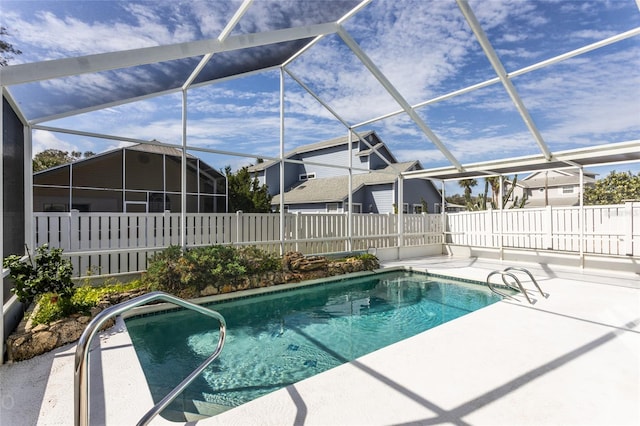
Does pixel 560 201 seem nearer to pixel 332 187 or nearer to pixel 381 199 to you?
pixel 381 199

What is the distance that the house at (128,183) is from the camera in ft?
36.9

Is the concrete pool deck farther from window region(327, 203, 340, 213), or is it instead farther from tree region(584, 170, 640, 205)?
tree region(584, 170, 640, 205)

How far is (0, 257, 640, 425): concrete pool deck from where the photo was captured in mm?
2404

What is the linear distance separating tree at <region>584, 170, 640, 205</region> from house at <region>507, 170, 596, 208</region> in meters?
1.54

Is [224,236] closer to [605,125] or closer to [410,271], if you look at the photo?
[410,271]

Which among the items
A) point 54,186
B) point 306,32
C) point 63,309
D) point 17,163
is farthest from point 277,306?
point 54,186

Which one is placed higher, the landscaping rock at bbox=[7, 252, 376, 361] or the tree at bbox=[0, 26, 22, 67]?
the tree at bbox=[0, 26, 22, 67]

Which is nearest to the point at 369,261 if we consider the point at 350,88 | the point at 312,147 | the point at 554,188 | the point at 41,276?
the point at 350,88

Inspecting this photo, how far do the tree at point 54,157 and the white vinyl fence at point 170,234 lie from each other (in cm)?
728

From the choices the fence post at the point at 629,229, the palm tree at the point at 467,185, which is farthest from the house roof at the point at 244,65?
the palm tree at the point at 467,185

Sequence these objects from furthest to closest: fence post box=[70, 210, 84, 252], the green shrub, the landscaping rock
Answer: the green shrub < fence post box=[70, 210, 84, 252] < the landscaping rock

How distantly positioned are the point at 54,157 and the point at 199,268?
10764 mm

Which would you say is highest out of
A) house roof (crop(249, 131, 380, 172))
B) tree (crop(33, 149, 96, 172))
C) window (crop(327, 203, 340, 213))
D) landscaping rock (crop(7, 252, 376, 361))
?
house roof (crop(249, 131, 380, 172))

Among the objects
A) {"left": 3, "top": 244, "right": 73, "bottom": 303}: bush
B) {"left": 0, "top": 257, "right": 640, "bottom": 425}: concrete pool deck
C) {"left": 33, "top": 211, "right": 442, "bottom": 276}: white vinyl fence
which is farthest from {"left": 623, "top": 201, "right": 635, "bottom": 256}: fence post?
{"left": 3, "top": 244, "right": 73, "bottom": 303}: bush
